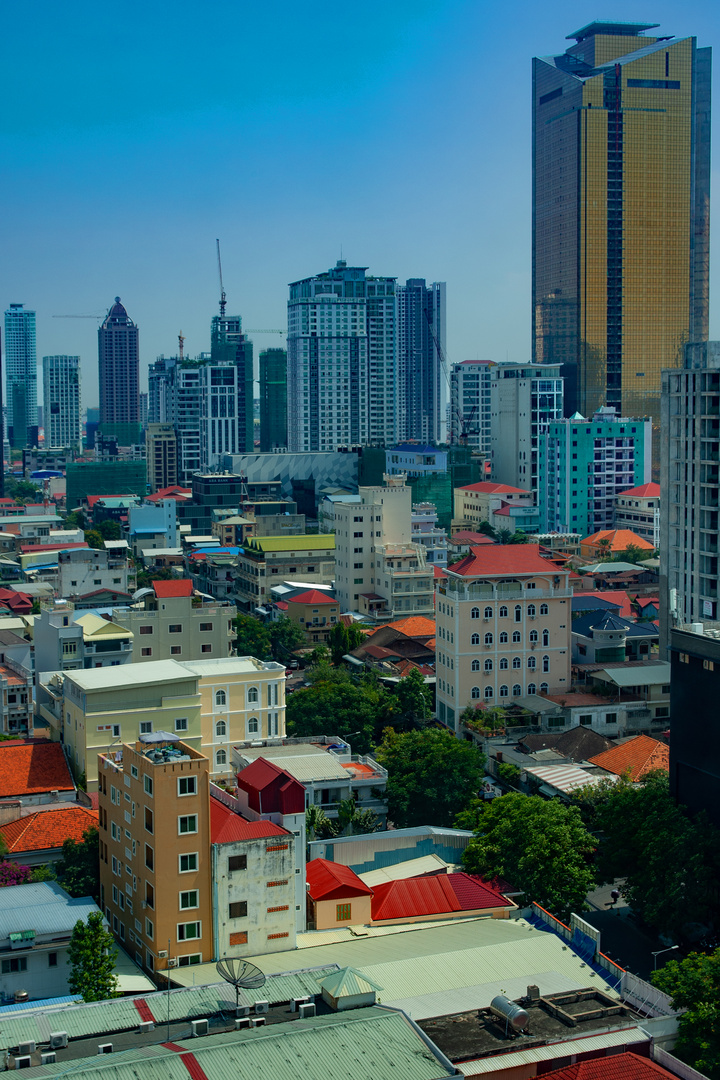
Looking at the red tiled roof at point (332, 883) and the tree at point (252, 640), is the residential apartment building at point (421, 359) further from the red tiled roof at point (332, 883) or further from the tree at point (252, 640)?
the red tiled roof at point (332, 883)

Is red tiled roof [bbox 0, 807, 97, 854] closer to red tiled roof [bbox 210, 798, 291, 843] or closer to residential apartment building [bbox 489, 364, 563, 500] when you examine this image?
red tiled roof [bbox 210, 798, 291, 843]

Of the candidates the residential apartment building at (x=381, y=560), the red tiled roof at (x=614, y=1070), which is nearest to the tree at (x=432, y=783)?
the red tiled roof at (x=614, y=1070)

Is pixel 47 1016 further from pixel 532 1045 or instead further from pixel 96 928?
pixel 532 1045

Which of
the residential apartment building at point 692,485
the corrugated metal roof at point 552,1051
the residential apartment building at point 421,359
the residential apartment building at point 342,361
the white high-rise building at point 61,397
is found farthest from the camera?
the white high-rise building at point 61,397

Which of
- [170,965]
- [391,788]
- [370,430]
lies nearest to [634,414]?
[370,430]

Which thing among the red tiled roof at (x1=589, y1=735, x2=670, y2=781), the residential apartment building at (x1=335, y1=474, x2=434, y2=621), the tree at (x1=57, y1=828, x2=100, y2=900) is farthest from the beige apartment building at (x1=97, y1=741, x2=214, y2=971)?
the residential apartment building at (x1=335, y1=474, x2=434, y2=621)

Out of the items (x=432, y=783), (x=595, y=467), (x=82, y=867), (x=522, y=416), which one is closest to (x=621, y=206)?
(x=522, y=416)

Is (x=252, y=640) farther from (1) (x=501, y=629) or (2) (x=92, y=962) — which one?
(2) (x=92, y=962)
